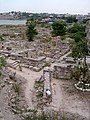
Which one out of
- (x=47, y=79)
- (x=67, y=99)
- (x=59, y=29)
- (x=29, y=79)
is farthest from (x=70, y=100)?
(x=59, y=29)

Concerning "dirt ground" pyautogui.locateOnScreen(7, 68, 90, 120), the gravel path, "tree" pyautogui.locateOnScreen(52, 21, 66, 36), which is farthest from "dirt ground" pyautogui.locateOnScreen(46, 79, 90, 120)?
"tree" pyautogui.locateOnScreen(52, 21, 66, 36)

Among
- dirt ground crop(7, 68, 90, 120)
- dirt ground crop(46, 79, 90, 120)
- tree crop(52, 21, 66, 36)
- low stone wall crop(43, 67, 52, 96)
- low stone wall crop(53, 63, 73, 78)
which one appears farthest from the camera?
tree crop(52, 21, 66, 36)

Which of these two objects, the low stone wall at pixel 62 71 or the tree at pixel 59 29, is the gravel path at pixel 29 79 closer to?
the low stone wall at pixel 62 71

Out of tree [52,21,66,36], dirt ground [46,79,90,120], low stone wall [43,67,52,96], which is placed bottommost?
dirt ground [46,79,90,120]

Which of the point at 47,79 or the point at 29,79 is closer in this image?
the point at 47,79

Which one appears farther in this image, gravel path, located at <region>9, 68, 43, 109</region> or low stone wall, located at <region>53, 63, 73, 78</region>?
low stone wall, located at <region>53, 63, 73, 78</region>

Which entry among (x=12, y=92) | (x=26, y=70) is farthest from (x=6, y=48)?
(x=12, y=92)

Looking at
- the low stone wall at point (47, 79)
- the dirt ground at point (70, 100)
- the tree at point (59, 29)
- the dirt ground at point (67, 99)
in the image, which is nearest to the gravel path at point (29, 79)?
Answer: the dirt ground at point (67, 99)

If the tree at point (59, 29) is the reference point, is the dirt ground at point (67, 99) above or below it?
below

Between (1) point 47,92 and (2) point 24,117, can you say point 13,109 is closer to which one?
(2) point 24,117

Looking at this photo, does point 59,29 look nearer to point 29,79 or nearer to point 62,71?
point 62,71

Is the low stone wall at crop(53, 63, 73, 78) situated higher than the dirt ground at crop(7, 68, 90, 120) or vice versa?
the low stone wall at crop(53, 63, 73, 78)

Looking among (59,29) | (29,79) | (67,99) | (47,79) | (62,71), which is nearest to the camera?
(67,99)

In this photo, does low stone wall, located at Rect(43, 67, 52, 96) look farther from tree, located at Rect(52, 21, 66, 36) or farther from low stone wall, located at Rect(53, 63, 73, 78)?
tree, located at Rect(52, 21, 66, 36)
